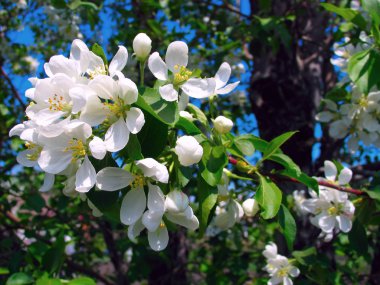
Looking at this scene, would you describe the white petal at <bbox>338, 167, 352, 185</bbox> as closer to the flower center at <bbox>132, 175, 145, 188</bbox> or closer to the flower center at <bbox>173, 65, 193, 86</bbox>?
the flower center at <bbox>173, 65, 193, 86</bbox>

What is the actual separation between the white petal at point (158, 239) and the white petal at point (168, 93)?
0.37 metres

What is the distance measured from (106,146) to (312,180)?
66 cm

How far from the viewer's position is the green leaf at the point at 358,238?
5.73 feet

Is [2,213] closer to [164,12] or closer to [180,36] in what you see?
[180,36]

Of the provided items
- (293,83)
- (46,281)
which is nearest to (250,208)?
(46,281)

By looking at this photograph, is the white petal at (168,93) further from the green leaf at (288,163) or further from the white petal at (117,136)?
the green leaf at (288,163)

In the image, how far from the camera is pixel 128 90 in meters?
1.03

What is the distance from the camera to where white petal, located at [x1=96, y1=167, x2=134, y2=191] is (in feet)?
3.38

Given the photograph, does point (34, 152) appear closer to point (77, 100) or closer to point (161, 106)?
point (77, 100)

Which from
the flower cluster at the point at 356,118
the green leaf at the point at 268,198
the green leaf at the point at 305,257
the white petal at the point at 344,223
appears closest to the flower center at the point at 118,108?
the green leaf at the point at 268,198

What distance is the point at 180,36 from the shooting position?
11.2 feet

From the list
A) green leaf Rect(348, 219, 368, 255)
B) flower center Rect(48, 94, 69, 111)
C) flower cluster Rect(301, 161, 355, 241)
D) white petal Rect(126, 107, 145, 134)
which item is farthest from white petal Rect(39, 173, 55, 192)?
green leaf Rect(348, 219, 368, 255)

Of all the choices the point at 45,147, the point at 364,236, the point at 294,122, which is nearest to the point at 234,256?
the point at 294,122

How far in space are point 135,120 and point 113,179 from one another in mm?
162
